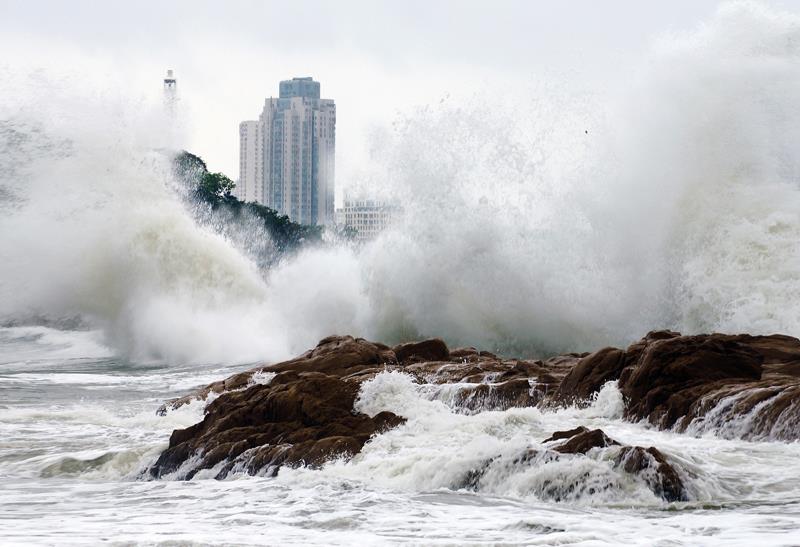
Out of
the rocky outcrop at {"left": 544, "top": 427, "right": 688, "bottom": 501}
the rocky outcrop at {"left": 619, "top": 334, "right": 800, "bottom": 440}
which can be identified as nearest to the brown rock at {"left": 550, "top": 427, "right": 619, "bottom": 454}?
the rocky outcrop at {"left": 544, "top": 427, "right": 688, "bottom": 501}

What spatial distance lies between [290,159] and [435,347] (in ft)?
515

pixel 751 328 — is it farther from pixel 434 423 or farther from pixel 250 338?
pixel 250 338

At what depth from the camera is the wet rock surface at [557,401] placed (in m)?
13.2

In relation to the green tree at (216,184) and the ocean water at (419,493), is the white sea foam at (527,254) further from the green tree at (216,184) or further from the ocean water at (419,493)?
the green tree at (216,184)

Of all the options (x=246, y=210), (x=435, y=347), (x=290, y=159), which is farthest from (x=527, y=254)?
(x=290, y=159)

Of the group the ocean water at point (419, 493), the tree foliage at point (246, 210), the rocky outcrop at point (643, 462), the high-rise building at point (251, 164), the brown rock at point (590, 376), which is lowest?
the ocean water at point (419, 493)

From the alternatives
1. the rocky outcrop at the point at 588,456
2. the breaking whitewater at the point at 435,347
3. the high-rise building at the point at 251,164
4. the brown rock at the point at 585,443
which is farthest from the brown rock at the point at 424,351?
the high-rise building at the point at 251,164

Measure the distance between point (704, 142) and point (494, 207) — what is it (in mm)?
4701

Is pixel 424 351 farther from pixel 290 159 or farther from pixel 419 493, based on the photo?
pixel 290 159

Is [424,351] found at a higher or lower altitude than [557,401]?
Answer: higher

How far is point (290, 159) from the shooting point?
176625mm

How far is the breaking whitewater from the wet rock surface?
3 cm

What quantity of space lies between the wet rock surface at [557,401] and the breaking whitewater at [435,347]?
34mm

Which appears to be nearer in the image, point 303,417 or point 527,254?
point 303,417
